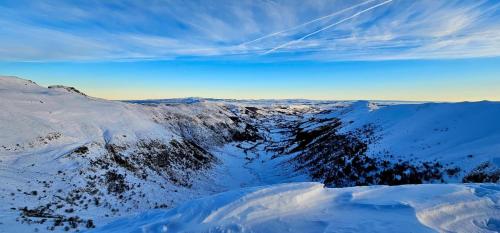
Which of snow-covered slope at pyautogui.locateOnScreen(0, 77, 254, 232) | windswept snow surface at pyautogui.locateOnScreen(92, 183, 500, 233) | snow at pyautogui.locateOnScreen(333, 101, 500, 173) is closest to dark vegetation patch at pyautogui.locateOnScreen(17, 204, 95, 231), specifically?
snow-covered slope at pyautogui.locateOnScreen(0, 77, 254, 232)

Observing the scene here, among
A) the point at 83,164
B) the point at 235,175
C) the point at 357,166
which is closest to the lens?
the point at 83,164

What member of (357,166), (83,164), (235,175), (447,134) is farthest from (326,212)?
(235,175)

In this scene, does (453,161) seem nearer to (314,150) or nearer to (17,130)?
(314,150)

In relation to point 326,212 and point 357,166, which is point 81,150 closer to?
point 357,166

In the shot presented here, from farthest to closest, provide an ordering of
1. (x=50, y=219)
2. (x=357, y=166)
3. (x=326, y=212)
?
(x=357, y=166) → (x=50, y=219) → (x=326, y=212)

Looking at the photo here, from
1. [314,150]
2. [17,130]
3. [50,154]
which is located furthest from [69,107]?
[314,150]

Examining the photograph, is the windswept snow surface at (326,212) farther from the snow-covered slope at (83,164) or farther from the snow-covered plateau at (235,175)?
the snow-covered slope at (83,164)

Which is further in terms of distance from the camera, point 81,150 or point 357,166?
point 357,166
